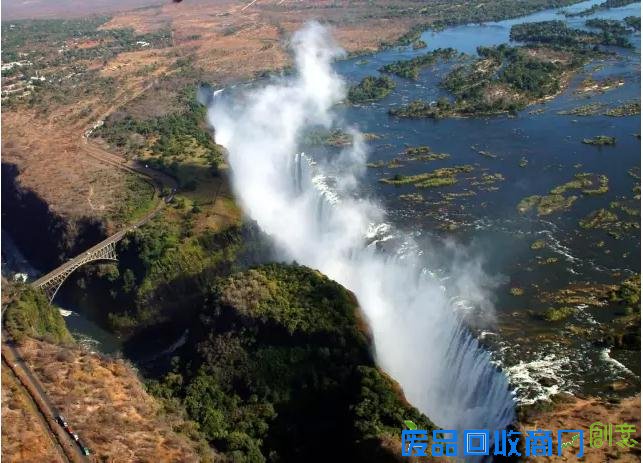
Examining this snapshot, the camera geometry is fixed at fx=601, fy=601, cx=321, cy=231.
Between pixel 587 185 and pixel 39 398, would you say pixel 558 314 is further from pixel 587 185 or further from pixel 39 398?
pixel 39 398

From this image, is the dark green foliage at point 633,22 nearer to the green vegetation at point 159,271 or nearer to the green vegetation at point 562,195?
the green vegetation at point 562,195

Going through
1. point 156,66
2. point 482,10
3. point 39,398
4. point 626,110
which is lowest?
point 39,398

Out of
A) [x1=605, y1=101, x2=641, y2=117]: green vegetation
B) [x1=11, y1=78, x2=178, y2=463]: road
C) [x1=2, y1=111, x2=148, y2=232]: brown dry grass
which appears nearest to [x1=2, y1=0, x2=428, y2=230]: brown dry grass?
[x1=2, y1=111, x2=148, y2=232]: brown dry grass

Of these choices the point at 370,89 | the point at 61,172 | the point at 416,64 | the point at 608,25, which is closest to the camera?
the point at 61,172

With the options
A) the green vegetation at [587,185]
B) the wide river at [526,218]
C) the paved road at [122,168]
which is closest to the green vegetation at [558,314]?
the wide river at [526,218]

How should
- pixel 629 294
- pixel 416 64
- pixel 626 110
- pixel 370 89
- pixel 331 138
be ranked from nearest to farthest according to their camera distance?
pixel 629 294 < pixel 626 110 < pixel 331 138 < pixel 370 89 < pixel 416 64

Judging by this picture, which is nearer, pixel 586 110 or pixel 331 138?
pixel 586 110

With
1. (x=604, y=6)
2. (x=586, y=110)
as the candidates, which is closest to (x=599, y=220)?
(x=586, y=110)
